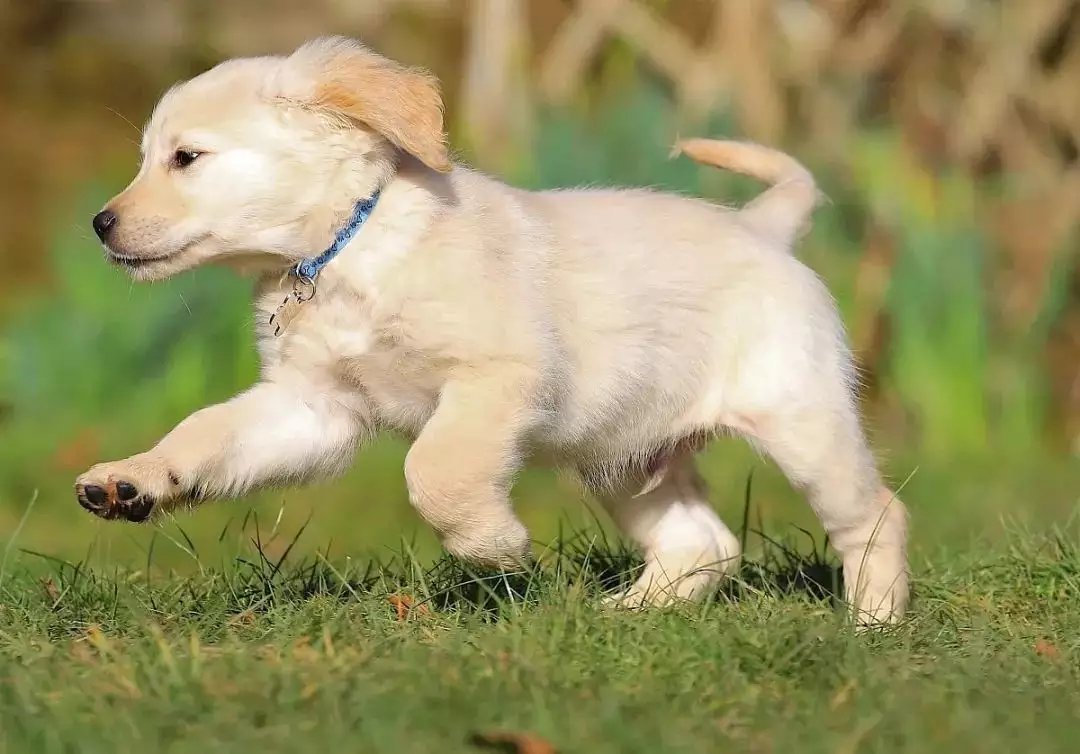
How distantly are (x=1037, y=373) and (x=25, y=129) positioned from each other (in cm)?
689

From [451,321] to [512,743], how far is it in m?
1.15

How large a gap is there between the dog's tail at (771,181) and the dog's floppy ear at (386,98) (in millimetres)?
994

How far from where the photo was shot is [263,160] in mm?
3322

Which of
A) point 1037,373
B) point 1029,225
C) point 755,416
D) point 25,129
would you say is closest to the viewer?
point 755,416

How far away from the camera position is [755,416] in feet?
12.4

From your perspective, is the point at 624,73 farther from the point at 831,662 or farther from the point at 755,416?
the point at 831,662

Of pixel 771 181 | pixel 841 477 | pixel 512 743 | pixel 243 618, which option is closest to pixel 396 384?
pixel 243 618

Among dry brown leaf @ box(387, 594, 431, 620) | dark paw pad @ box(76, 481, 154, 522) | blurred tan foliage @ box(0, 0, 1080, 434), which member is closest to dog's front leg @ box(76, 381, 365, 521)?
dark paw pad @ box(76, 481, 154, 522)

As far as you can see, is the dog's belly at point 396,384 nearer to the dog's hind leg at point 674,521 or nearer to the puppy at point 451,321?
the puppy at point 451,321

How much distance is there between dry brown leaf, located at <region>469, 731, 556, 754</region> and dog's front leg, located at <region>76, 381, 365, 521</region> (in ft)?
3.74

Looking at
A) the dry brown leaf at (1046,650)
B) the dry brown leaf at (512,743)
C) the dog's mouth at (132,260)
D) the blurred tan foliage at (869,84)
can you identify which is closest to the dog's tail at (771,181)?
the dry brown leaf at (1046,650)

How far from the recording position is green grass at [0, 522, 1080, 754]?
2.39m

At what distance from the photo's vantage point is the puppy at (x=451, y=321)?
10.8 ft

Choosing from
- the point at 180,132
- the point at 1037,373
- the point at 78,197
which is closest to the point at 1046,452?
the point at 1037,373
